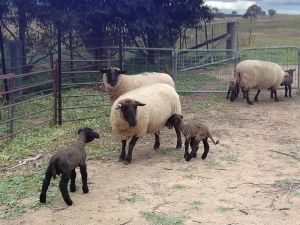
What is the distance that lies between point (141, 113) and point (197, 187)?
1820mm

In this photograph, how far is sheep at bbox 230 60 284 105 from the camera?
12828mm

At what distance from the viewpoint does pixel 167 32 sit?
17641 millimetres

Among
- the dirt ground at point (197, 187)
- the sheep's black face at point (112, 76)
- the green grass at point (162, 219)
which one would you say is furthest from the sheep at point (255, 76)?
the green grass at point (162, 219)

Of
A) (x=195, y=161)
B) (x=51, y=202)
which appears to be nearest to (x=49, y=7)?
(x=195, y=161)

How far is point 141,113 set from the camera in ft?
25.6

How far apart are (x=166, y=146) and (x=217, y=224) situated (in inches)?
136

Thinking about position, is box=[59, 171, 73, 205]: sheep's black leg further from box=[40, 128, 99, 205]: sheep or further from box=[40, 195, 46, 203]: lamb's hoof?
box=[40, 195, 46, 203]: lamb's hoof

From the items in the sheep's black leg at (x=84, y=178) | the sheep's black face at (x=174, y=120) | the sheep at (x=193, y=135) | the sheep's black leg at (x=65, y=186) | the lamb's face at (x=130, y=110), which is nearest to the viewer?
the sheep's black leg at (x=65, y=186)

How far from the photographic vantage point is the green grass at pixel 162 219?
5.41 m

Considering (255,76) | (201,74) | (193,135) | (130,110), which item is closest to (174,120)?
(193,135)

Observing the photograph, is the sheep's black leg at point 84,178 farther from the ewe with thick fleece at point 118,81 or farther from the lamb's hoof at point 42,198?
the ewe with thick fleece at point 118,81

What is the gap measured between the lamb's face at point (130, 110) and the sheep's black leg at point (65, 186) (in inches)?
74.1

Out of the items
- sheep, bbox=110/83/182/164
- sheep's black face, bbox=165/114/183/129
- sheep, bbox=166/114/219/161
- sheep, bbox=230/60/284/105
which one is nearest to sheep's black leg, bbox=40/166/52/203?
sheep, bbox=110/83/182/164

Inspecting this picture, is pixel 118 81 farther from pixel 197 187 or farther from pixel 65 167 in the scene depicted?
pixel 65 167
